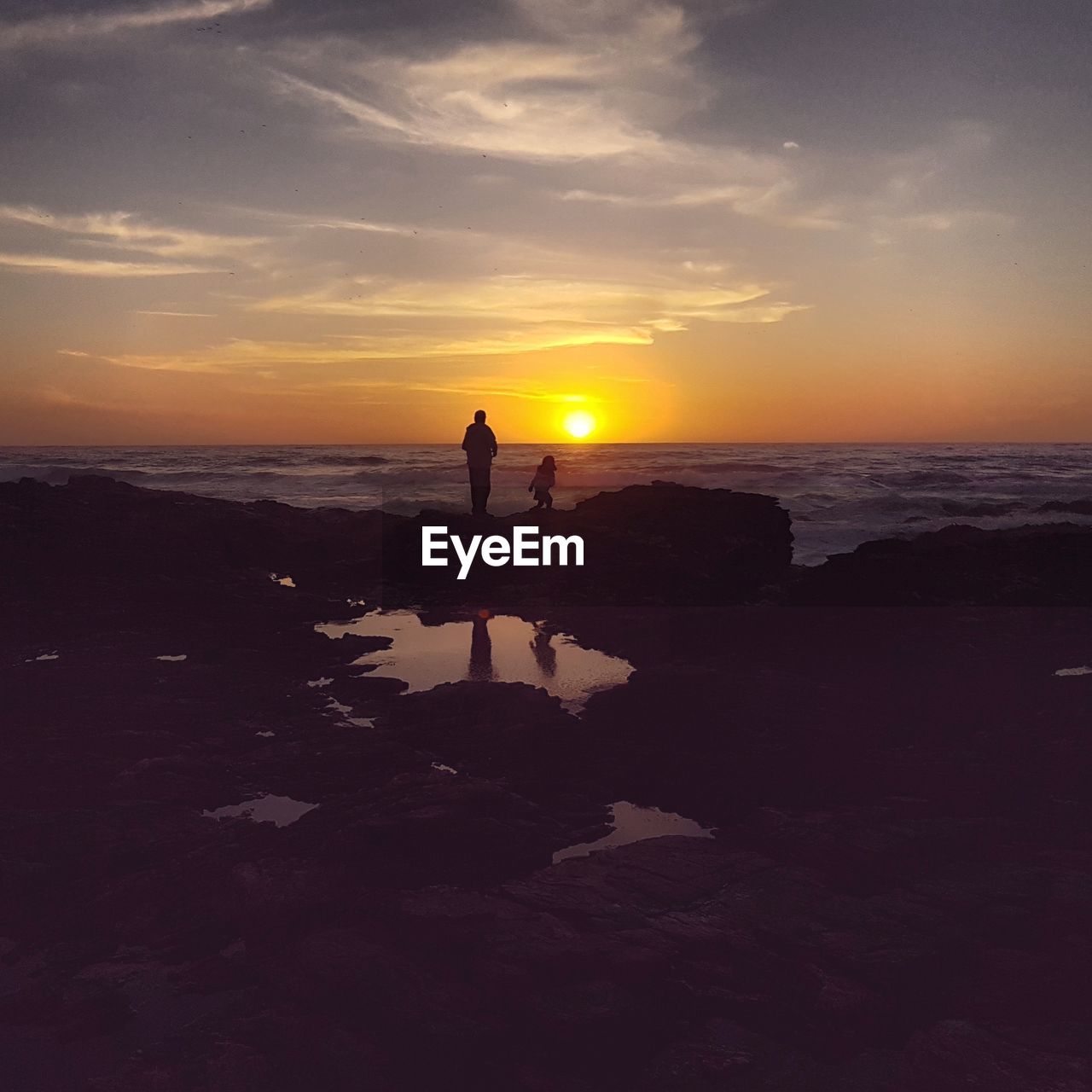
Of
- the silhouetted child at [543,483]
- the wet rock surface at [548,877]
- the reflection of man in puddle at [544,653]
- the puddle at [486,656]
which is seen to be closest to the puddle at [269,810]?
the wet rock surface at [548,877]

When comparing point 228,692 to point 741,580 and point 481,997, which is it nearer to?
point 481,997

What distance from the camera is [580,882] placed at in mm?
4391

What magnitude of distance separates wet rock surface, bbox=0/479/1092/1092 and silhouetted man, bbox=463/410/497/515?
896cm

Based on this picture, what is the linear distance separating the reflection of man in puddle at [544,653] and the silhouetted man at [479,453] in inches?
268

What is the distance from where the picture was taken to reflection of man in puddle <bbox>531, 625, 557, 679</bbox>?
872 centimetres

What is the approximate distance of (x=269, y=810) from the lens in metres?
5.35

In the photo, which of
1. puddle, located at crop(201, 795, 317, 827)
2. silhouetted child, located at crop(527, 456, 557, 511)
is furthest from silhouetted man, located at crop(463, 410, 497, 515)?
puddle, located at crop(201, 795, 317, 827)

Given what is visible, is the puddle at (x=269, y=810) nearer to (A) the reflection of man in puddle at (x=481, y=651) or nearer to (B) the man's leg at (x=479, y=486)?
(A) the reflection of man in puddle at (x=481, y=651)

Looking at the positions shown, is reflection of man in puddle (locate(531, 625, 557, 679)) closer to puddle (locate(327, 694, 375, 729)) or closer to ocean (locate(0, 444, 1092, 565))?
puddle (locate(327, 694, 375, 729))

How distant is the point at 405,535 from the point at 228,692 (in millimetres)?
8549

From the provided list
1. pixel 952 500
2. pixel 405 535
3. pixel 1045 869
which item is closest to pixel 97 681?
pixel 1045 869

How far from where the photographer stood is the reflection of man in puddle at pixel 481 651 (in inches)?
337

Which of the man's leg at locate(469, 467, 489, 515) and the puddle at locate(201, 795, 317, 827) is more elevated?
the man's leg at locate(469, 467, 489, 515)

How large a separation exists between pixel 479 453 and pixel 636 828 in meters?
12.7
